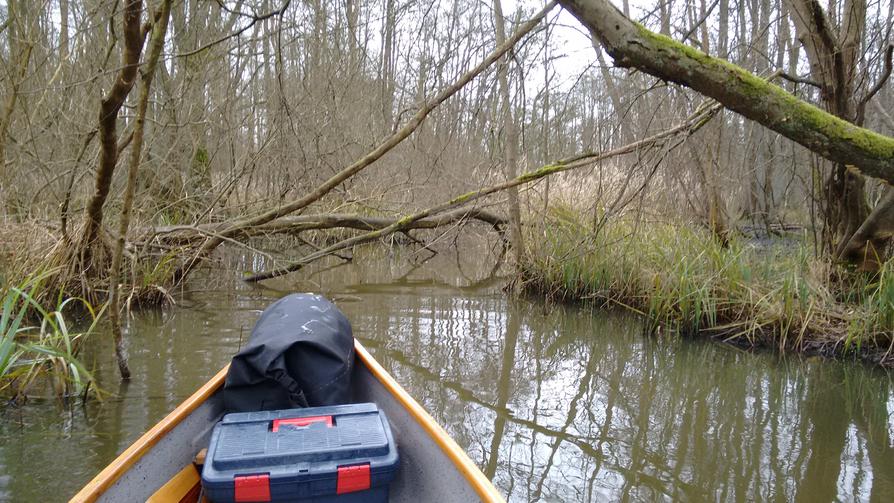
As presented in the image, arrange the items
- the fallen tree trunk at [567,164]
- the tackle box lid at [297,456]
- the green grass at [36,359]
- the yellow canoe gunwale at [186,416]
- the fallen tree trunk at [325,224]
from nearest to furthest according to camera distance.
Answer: the yellow canoe gunwale at [186,416], the tackle box lid at [297,456], the green grass at [36,359], the fallen tree trunk at [567,164], the fallen tree trunk at [325,224]

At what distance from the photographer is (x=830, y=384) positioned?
→ 195 inches

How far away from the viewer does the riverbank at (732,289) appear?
214 inches

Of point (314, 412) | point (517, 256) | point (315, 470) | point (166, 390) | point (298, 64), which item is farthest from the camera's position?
point (298, 64)

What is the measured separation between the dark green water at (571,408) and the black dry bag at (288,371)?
2.91ft

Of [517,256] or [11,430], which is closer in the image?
[11,430]

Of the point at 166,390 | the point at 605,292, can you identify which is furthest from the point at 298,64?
the point at 166,390

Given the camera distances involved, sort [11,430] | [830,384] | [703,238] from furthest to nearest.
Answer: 1. [703,238]
2. [830,384]
3. [11,430]

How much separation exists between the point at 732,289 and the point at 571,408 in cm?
250

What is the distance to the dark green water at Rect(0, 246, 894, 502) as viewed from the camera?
10.6ft

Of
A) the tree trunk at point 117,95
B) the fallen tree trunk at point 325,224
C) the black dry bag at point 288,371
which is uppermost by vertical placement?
the tree trunk at point 117,95

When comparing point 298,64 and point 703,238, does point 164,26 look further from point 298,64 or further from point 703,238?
point 298,64

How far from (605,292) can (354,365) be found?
14.1 ft

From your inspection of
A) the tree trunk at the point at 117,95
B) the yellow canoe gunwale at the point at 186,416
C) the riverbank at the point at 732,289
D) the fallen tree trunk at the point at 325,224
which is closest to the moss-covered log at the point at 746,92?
the riverbank at the point at 732,289

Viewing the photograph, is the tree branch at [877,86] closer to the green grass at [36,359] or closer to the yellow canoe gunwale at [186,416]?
the yellow canoe gunwale at [186,416]
